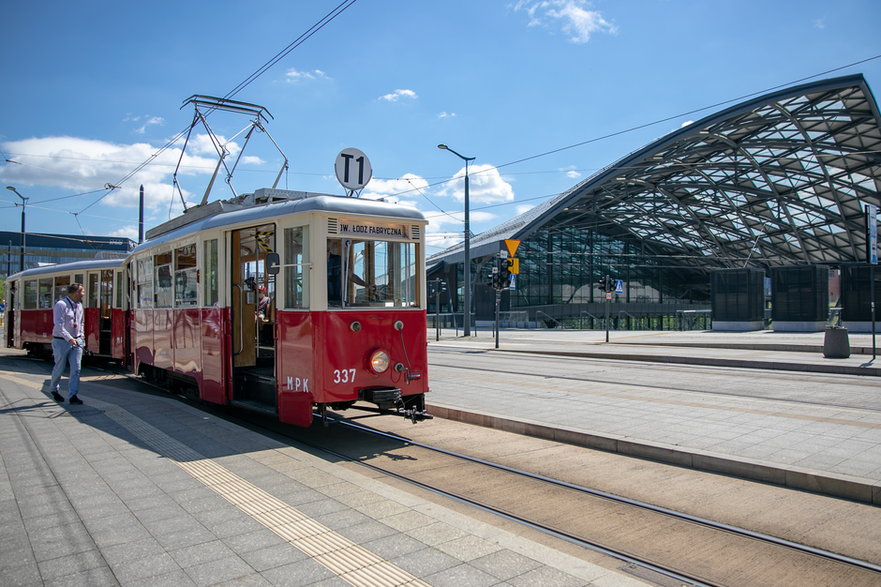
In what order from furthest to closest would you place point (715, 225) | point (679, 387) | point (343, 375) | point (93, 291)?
point (715, 225) < point (93, 291) < point (679, 387) < point (343, 375)

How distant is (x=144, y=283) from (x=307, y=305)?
6125 millimetres

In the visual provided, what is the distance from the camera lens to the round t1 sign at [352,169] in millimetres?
9545

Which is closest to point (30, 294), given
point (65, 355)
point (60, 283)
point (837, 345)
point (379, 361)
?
point (60, 283)

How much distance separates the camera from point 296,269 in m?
7.58

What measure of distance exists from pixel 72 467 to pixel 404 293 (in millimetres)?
4074

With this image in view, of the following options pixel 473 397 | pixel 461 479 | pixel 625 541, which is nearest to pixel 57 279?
pixel 473 397

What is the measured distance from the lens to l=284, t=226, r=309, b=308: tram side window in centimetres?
741

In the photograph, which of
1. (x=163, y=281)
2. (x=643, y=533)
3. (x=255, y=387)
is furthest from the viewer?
(x=163, y=281)

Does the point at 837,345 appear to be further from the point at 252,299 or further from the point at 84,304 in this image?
the point at 84,304

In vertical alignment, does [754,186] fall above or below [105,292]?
above

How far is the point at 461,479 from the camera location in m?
6.24

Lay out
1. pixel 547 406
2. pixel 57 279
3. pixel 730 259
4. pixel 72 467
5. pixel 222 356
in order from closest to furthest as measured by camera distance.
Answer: pixel 72 467, pixel 222 356, pixel 547 406, pixel 57 279, pixel 730 259

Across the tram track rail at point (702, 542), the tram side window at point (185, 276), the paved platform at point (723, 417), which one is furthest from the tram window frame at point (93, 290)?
the tram track rail at point (702, 542)

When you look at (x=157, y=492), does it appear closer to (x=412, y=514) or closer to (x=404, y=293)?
(x=412, y=514)
